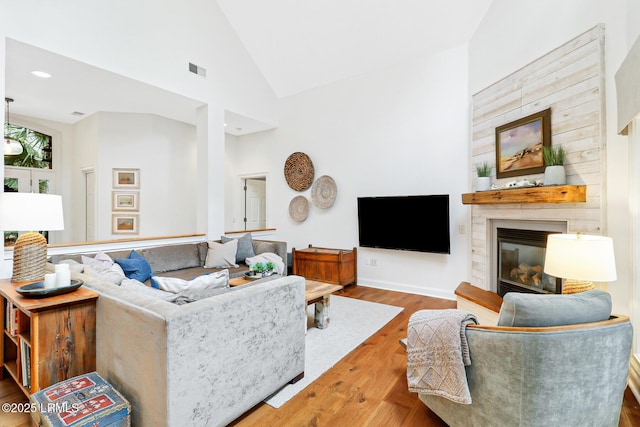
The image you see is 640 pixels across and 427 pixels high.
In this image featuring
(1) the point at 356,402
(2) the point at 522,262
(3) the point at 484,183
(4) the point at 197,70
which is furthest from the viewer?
(4) the point at 197,70

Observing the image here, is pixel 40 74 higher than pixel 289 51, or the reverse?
pixel 289 51

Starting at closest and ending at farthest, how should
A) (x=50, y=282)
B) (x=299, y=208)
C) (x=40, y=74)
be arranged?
1. (x=50, y=282)
2. (x=40, y=74)
3. (x=299, y=208)

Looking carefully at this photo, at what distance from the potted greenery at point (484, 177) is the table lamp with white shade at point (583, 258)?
59.7 inches

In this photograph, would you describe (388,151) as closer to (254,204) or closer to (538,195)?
(538,195)

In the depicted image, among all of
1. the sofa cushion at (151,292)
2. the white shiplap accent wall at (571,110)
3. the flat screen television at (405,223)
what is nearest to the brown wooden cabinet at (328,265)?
the flat screen television at (405,223)

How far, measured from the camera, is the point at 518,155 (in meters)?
3.21

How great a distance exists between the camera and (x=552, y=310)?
1390 millimetres

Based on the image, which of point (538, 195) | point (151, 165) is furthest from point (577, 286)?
point (151, 165)

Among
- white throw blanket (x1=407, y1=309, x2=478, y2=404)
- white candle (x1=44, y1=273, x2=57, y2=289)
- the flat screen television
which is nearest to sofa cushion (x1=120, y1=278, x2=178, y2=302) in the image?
white candle (x1=44, y1=273, x2=57, y2=289)

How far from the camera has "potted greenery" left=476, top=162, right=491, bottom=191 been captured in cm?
352

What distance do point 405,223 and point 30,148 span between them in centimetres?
696

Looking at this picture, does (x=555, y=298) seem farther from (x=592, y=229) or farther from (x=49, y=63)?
(x=49, y=63)

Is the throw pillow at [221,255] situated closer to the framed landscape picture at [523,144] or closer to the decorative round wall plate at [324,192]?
the decorative round wall plate at [324,192]

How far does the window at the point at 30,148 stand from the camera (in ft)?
18.6
